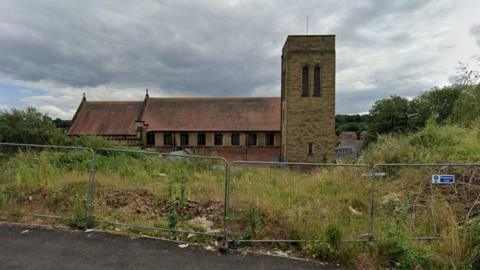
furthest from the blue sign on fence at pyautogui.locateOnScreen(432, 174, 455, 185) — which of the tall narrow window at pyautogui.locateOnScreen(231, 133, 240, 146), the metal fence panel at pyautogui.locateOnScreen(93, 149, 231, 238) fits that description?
the tall narrow window at pyautogui.locateOnScreen(231, 133, 240, 146)

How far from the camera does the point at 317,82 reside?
32469 mm

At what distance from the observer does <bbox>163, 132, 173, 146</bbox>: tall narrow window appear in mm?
40906

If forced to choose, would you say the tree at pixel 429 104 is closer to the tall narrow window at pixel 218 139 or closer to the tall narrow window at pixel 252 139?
the tall narrow window at pixel 252 139

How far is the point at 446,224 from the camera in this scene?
5.21m

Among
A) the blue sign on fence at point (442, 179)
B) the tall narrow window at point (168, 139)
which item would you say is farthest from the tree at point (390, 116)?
the blue sign on fence at point (442, 179)

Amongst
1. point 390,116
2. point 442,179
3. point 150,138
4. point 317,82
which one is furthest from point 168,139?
point 390,116

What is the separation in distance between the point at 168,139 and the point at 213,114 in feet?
24.0

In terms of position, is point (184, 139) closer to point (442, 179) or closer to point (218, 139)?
point (218, 139)

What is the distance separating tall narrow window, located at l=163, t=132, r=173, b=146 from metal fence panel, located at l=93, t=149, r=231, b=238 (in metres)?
31.7

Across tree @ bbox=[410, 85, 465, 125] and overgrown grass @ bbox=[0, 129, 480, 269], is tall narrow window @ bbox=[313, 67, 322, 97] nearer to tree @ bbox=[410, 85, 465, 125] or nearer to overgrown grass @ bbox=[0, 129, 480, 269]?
overgrown grass @ bbox=[0, 129, 480, 269]

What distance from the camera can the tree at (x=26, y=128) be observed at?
1018 inches

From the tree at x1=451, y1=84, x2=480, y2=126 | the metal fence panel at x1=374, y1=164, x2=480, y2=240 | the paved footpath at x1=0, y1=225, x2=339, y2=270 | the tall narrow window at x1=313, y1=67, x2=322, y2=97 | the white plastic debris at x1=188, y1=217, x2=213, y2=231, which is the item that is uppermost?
the tall narrow window at x1=313, y1=67, x2=322, y2=97

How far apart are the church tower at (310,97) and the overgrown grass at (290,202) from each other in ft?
74.3

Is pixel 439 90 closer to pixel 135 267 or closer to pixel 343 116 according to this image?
pixel 135 267
